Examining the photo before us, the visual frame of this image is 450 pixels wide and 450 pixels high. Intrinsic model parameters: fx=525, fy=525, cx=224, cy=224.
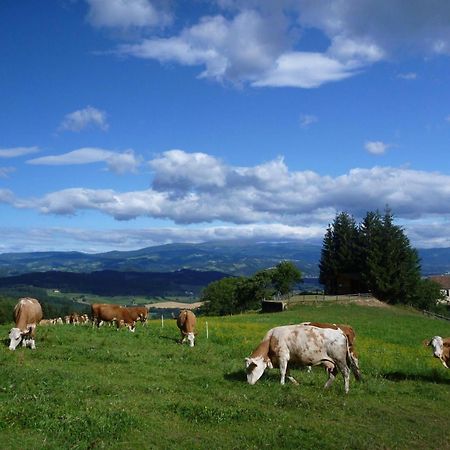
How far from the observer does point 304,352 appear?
18094mm

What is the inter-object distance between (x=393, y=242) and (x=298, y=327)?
235 ft

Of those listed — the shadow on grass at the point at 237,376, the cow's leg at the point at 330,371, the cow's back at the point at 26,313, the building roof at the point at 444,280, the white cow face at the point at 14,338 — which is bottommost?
the building roof at the point at 444,280

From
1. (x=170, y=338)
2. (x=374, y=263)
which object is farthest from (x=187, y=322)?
(x=374, y=263)

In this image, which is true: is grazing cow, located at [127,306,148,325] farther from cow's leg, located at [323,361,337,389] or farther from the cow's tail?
cow's leg, located at [323,361,337,389]

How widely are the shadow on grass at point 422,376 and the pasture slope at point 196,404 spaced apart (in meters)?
0.04

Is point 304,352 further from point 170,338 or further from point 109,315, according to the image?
point 109,315

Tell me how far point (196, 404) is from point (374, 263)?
2958 inches

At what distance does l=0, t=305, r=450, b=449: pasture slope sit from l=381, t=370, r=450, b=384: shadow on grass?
4 centimetres

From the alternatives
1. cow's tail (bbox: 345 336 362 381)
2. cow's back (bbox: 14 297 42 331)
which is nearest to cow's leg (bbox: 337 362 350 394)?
cow's tail (bbox: 345 336 362 381)

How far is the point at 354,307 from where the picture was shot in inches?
2771

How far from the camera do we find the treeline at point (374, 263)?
84.5 m

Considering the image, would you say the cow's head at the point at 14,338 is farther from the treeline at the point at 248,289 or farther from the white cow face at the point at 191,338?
the treeline at the point at 248,289

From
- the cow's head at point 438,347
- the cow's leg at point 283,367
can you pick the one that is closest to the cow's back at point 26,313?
the cow's leg at point 283,367

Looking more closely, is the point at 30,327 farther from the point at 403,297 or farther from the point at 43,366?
the point at 403,297
